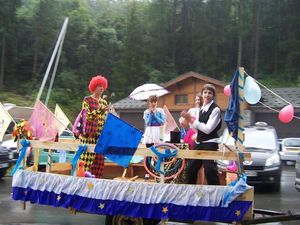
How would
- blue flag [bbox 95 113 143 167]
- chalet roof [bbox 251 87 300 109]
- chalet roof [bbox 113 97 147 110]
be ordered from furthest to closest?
chalet roof [bbox 113 97 147 110], chalet roof [bbox 251 87 300 109], blue flag [bbox 95 113 143 167]

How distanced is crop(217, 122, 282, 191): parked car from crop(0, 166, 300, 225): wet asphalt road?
14.0 inches

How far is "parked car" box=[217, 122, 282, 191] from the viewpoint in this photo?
11.3 metres

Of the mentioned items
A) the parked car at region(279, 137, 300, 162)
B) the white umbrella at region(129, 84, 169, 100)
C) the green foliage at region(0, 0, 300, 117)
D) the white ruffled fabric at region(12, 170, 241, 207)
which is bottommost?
the parked car at region(279, 137, 300, 162)

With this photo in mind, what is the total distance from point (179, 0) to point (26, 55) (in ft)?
66.0

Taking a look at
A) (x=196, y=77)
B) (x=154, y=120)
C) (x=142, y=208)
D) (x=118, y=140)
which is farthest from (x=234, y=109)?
(x=196, y=77)

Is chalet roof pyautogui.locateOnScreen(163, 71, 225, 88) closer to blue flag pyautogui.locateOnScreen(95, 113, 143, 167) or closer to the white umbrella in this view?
the white umbrella

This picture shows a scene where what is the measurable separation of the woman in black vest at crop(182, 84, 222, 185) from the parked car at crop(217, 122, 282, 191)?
4783mm

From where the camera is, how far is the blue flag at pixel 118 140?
5.32 metres

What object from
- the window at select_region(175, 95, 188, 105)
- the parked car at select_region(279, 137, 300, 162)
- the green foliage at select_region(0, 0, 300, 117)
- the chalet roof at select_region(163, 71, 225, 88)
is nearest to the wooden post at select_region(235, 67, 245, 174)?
the parked car at select_region(279, 137, 300, 162)

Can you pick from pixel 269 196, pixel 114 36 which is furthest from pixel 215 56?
pixel 269 196

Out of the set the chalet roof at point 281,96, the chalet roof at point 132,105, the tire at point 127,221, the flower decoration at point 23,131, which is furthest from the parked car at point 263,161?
the chalet roof at point 132,105

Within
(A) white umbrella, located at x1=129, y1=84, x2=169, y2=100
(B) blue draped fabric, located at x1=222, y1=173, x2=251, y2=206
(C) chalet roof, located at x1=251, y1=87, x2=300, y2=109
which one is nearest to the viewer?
(B) blue draped fabric, located at x1=222, y1=173, x2=251, y2=206

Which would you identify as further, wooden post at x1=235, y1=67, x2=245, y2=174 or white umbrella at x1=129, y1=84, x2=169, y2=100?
white umbrella at x1=129, y1=84, x2=169, y2=100

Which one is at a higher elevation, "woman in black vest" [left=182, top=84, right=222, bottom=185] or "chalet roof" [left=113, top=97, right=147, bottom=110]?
"chalet roof" [left=113, top=97, right=147, bottom=110]
